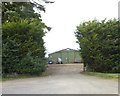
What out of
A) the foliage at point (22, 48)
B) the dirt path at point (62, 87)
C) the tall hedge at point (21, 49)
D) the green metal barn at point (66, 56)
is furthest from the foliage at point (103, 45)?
the green metal barn at point (66, 56)

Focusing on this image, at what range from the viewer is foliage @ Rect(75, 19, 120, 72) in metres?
28.2

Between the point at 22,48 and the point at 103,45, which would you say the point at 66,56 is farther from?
the point at 22,48

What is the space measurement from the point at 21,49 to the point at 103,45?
7.46 meters

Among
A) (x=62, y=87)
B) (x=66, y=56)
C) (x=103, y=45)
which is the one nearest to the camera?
(x=62, y=87)

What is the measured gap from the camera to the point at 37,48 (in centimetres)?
2766

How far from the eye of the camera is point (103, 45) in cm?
2838

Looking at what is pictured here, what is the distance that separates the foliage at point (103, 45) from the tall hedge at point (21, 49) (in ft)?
15.7

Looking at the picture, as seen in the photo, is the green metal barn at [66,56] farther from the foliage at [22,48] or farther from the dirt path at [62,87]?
the dirt path at [62,87]

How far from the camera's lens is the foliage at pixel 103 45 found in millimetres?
28219

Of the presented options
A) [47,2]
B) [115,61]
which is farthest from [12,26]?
[115,61]

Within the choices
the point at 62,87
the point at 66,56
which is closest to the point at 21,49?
the point at 62,87

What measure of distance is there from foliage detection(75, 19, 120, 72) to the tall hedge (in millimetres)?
4780

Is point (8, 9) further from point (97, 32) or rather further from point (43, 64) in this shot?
point (97, 32)

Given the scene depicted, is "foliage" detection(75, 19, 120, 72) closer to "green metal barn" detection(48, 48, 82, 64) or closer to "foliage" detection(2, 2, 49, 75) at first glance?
"foliage" detection(2, 2, 49, 75)
